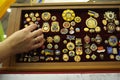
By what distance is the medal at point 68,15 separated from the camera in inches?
34.6

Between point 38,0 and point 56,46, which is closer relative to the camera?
point 56,46

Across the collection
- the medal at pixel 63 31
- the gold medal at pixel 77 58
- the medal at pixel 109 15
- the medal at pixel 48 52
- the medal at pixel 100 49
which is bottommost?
the gold medal at pixel 77 58

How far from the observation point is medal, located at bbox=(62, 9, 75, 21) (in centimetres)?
88

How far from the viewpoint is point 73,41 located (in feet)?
2.76

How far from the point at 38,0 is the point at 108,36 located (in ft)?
1.27

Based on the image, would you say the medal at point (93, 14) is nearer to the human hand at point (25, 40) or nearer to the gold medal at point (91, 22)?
the gold medal at point (91, 22)

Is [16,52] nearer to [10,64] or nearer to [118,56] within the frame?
[10,64]

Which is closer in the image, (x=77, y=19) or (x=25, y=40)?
(x=25, y=40)

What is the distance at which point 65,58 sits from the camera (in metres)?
0.81

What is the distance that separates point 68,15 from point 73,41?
0.11 metres

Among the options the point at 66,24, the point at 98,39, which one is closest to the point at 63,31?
the point at 66,24

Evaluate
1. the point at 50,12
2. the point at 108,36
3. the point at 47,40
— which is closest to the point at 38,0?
the point at 50,12

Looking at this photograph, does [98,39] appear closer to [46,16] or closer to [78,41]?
[78,41]

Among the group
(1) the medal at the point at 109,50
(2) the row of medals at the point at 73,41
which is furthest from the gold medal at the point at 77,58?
(1) the medal at the point at 109,50
